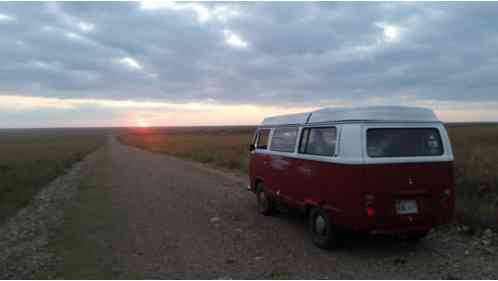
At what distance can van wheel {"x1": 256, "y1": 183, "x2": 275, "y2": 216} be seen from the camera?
344 inches

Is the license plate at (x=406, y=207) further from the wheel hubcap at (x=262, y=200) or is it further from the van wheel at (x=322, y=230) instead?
the wheel hubcap at (x=262, y=200)

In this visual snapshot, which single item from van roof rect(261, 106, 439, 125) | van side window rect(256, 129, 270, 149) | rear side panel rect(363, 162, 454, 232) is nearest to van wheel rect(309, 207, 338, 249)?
rear side panel rect(363, 162, 454, 232)

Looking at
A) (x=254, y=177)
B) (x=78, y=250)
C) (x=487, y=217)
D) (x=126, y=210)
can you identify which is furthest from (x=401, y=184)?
(x=126, y=210)

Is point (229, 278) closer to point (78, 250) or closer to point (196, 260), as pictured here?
point (196, 260)

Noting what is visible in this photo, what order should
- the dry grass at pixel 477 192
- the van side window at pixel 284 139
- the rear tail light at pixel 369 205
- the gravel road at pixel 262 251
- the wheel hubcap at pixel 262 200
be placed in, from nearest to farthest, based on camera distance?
the gravel road at pixel 262 251
the rear tail light at pixel 369 205
the dry grass at pixel 477 192
the van side window at pixel 284 139
the wheel hubcap at pixel 262 200

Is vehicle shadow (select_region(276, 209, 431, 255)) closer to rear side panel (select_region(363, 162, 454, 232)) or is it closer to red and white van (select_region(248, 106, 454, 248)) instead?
red and white van (select_region(248, 106, 454, 248))

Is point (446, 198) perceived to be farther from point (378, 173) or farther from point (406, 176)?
point (378, 173)

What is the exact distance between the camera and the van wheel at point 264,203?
875 centimetres

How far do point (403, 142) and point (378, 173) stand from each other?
30.6 inches

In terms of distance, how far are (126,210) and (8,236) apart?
2.69 meters

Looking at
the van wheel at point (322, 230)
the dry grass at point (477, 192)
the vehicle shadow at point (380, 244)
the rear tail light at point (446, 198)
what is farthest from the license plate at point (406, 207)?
the dry grass at point (477, 192)

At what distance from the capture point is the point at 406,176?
5.48 meters

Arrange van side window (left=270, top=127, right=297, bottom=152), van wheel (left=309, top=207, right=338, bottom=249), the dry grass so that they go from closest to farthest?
van wheel (left=309, top=207, right=338, bottom=249) < the dry grass < van side window (left=270, top=127, right=297, bottom=152)

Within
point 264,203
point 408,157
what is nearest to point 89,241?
point 264,203
